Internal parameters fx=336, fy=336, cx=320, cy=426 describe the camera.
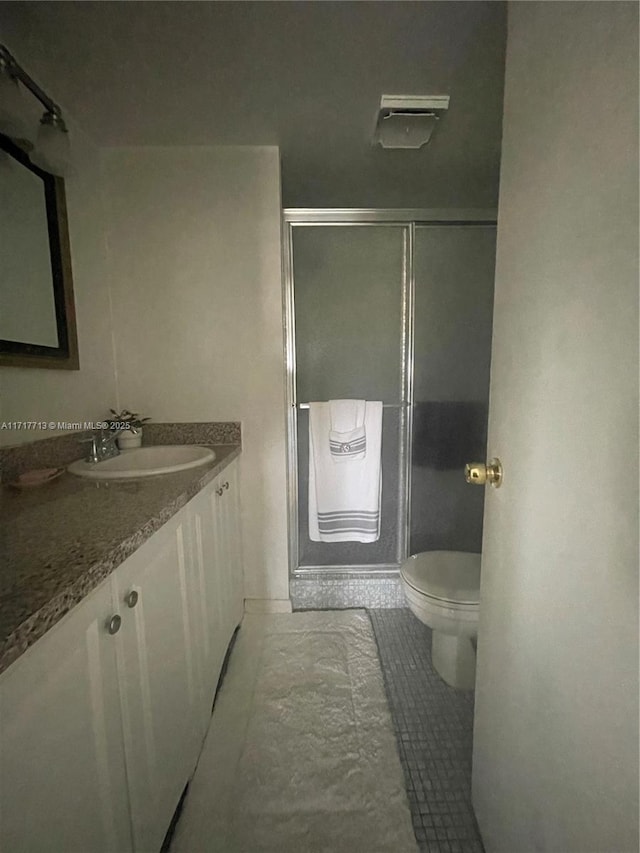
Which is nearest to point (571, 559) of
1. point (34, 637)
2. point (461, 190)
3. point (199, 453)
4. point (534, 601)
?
point (534, 601)

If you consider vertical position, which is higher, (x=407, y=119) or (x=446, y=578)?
(x=407, y=119)

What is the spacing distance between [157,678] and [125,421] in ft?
3.53

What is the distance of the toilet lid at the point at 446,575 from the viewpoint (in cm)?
119

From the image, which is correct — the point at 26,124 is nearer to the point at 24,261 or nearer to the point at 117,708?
the point at 24,261

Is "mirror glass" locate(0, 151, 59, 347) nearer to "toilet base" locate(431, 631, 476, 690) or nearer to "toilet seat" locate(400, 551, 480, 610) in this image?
"toilet seat" locate(400, 551, 480, 610)

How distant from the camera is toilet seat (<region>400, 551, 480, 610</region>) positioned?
1.18 metres

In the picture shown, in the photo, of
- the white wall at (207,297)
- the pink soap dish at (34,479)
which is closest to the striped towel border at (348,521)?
the white wall at (207,297)

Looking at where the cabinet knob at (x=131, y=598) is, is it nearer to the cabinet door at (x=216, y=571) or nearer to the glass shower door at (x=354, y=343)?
the cabinet door at (x=216, y=571)

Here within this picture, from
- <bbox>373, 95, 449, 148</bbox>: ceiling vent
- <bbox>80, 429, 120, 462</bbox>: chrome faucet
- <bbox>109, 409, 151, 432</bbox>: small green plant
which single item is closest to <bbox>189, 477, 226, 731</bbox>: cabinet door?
<bbox>80, 429, 120, 462</bbox>: chrome faucet

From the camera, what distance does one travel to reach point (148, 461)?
137 cm

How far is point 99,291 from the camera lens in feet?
4.80

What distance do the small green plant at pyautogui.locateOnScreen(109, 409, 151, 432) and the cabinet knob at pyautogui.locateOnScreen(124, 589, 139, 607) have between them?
1.00 m

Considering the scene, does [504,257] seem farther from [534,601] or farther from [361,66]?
[361,66]

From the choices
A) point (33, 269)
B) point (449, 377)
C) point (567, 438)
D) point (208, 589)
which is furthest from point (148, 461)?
point (449, 377)
